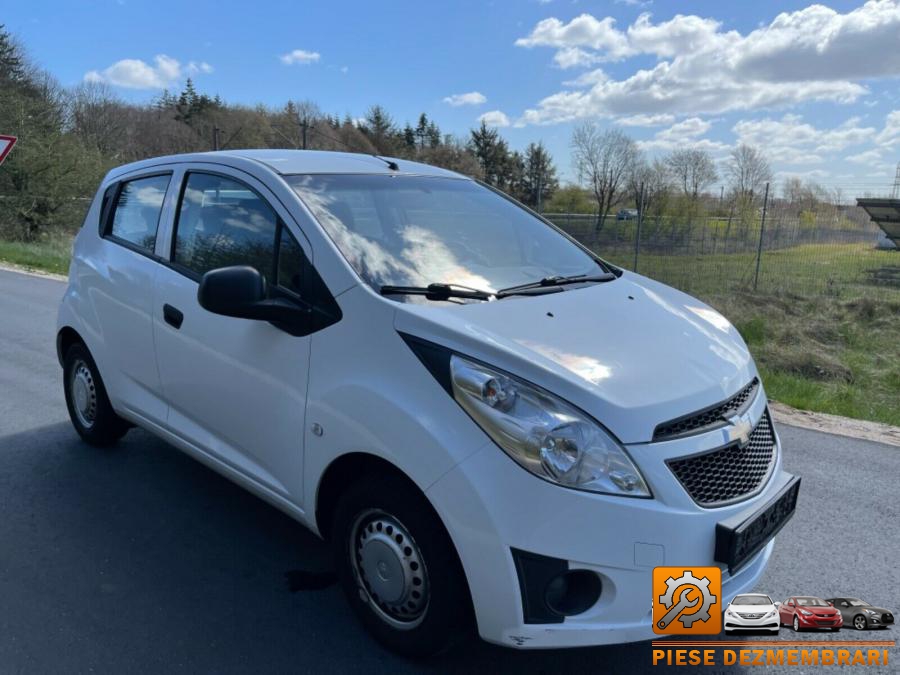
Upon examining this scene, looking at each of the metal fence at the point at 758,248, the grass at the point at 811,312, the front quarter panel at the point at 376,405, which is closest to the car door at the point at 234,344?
the front quarter panel at the point at 376,405

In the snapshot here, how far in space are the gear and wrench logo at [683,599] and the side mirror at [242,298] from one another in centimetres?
156

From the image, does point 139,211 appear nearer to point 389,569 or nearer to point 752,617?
point 389,569

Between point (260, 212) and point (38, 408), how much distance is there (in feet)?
11.4

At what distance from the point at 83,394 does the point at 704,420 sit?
3940 mm

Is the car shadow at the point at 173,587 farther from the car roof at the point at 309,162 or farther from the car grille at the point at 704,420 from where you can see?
the car roof at the point at 309,162

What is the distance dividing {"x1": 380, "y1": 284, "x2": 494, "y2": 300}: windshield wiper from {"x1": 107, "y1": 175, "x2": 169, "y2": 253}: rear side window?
5.87ft

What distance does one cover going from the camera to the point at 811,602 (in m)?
2.86

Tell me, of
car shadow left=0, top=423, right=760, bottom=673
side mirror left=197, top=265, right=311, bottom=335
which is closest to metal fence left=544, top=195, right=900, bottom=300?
car shadow left=0, top=423, right=760, bottom=673

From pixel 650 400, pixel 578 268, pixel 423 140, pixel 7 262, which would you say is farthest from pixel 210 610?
pixel 423 140

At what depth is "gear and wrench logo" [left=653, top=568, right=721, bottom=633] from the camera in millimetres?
2094

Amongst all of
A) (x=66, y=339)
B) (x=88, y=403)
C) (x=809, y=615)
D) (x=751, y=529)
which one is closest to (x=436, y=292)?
(x=751, y=529)

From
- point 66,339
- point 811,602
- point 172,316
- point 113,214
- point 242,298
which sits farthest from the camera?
point 66,339

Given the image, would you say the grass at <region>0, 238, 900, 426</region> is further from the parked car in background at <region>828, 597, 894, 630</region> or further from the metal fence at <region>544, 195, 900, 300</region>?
the parked car in background at <region>828, 597, 894, 630</region>

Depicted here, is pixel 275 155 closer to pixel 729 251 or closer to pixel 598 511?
pixel 598 511
